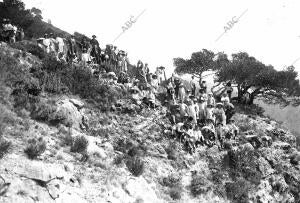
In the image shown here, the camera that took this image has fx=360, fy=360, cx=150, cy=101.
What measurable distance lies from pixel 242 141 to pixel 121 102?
6094 millimetres

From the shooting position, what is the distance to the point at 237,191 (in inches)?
537

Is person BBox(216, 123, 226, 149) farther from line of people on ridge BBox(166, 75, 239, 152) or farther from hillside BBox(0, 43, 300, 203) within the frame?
hillside BBox(0, 43, 300, 203)

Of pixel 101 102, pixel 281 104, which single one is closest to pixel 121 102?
pixel 101 102

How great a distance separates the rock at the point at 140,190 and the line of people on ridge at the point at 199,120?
3.95 metres

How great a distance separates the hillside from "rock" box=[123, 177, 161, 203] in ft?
0.13

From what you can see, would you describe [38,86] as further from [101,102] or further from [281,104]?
[281,104]

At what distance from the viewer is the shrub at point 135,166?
11.2 meters

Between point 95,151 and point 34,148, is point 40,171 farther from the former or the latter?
point 95,151

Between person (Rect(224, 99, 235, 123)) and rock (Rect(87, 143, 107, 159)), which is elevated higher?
person (Rect(224, 99, 235, 123))

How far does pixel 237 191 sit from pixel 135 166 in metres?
4.61

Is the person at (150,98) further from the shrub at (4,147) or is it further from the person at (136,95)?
the shrub at (4,147)

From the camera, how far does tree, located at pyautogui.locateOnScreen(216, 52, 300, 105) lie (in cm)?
2719

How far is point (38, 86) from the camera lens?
42.5 ft

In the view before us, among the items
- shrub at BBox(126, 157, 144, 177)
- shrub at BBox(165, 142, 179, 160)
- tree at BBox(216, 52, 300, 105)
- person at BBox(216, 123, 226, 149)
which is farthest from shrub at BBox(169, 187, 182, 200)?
tree at BBox(216, 52, 300, 105)
